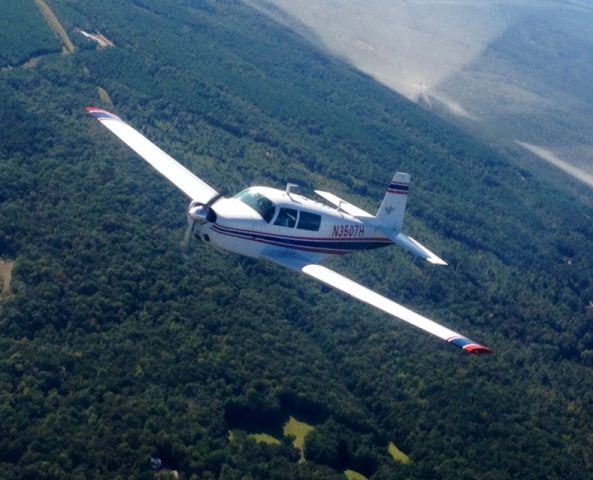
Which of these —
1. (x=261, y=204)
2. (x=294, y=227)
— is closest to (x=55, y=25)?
(x=261, y=204)

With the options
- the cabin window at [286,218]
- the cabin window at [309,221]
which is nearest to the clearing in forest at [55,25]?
the cabin window at [309,221]

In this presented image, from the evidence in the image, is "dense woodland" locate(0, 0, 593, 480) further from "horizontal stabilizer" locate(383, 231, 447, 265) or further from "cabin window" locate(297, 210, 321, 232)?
"cabin window" locate(297, 210, 321, 232)

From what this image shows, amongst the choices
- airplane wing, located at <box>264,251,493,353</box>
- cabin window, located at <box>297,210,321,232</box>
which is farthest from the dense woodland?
cabin window, located at <box>297,210,321,232</box>

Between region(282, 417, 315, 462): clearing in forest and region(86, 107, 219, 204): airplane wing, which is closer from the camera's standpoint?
region(86, 107, 219, 204): airplane wing

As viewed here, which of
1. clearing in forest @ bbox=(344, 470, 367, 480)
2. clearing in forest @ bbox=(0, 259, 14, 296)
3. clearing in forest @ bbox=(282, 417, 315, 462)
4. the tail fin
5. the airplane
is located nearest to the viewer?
the airplane

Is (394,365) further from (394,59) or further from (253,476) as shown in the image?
(394,59)

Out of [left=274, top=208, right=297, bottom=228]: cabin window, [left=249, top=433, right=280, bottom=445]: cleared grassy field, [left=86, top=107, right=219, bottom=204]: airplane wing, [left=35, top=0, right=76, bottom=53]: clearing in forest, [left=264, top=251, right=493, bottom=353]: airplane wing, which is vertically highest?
[left=274, top=208, right=297, bottom=228]: cabin window
